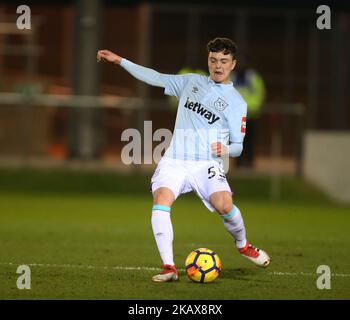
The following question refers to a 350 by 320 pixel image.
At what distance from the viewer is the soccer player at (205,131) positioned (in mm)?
8930

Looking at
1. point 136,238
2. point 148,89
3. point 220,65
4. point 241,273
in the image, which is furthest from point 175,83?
point 148,89

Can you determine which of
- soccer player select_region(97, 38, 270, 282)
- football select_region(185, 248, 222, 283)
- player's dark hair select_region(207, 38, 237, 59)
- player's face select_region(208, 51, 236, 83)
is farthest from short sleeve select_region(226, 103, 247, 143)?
football select_region(185, 248, 222, 283)

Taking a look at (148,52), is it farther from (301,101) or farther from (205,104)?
(205,104)

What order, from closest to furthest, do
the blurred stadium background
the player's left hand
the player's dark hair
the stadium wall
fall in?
the player's left hand → the player's dark hair → the stadium wall → the blurred stadium background

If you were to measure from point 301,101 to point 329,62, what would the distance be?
1.23m

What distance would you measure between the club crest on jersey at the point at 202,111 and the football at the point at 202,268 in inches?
49.3

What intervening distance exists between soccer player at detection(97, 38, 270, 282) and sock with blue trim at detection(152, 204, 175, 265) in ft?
0.50

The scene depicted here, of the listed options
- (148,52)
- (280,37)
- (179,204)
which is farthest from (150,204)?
(280,37)

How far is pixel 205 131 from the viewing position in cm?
902

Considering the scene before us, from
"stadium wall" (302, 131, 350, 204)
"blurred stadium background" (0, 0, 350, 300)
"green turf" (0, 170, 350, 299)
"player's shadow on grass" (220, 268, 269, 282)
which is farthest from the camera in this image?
"blurred stadium background" (0, 0, 350, 300)

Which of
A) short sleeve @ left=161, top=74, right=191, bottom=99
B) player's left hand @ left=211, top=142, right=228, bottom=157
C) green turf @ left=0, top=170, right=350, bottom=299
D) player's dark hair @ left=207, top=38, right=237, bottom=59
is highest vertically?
player's dark hair @ left=207, top=38, right=237, bottom=59

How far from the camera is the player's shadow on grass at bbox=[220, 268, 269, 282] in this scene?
9172 mm

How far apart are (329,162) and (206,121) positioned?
11.2 meters

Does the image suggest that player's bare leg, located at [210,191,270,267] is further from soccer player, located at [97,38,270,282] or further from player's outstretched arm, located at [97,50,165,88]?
player's outstretched arm, located at [97,50,165,88]
